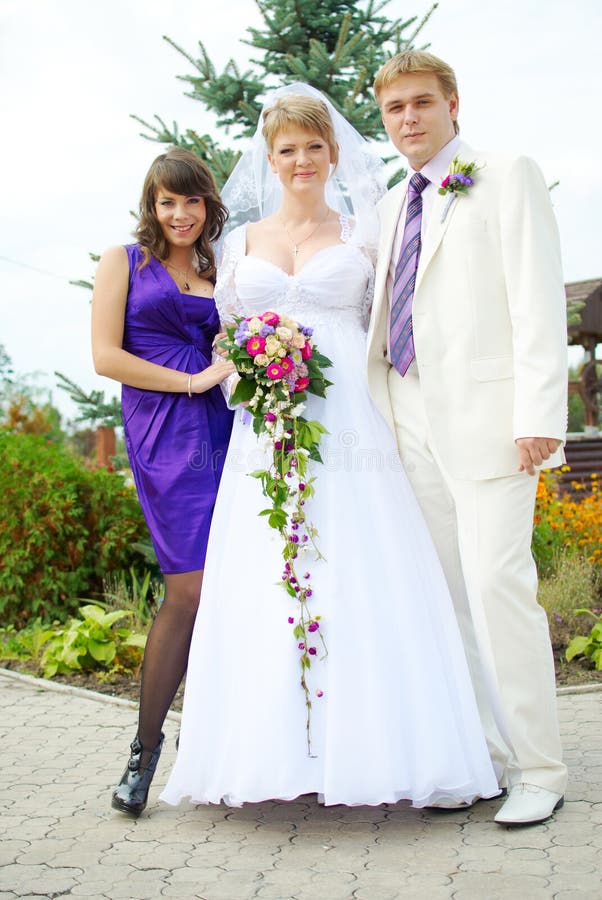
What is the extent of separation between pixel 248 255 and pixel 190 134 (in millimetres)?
3166

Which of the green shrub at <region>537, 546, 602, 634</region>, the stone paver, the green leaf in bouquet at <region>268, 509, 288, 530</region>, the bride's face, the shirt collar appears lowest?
the stone paver

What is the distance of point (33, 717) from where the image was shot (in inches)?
198

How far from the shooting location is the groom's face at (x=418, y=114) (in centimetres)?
347

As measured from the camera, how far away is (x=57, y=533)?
6.80 metres

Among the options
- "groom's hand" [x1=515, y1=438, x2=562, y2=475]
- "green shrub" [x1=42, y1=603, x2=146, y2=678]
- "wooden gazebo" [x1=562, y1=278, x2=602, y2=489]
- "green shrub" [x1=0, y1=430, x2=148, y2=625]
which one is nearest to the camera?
"groom's hand" [x1=515, y1=438, x2=562, y2=475]

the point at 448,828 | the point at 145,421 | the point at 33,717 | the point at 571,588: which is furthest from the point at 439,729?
the point at 571,588

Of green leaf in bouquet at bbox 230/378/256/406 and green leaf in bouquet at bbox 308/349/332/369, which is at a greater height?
green leaf in bouquet at bbox 308/349/332/369

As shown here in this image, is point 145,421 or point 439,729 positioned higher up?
point 145,421

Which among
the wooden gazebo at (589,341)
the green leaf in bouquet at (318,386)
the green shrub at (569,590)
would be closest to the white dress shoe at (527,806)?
the green leaf in bouquet at (318,386)

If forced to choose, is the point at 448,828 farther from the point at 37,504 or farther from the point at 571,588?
the point at 37,504

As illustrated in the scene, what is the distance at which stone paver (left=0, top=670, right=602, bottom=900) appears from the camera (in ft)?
8.97

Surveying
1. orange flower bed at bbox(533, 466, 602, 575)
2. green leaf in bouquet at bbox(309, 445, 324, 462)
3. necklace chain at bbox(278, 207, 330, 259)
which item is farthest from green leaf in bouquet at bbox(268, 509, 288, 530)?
orange flower bed at bbox(533, 466, 602, 575)

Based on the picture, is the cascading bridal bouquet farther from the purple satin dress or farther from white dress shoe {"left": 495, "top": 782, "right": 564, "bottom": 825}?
white dress shoe {"left": 495, "top": 782, "right": 564, "bottom": 825}

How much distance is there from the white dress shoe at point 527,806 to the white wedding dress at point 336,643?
95 mm
